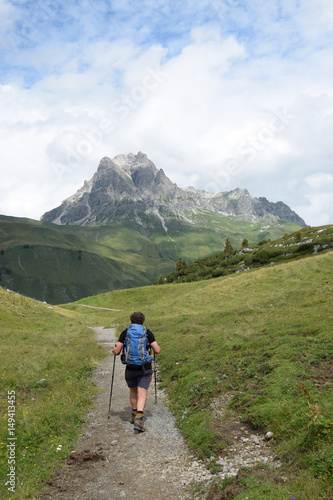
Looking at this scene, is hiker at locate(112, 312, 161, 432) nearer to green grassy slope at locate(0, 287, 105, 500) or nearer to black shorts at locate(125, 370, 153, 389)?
black shorts at locate(125, 370, 153, 389)

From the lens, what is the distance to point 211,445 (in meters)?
8.59

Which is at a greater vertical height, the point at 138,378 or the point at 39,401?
the point at 138,378

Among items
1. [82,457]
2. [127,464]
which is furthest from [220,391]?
[82,457]

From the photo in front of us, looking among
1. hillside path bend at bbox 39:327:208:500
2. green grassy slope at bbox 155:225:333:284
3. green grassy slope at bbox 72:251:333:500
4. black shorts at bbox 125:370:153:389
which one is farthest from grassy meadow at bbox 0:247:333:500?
green grassy slope at bbox 155:225:333:284

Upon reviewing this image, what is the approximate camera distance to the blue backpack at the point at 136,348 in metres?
11.6

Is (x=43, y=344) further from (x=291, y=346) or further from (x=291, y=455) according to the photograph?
(x=291, y=455)

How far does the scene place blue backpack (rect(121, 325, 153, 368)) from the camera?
1157cm

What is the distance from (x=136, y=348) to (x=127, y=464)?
12.9 ft

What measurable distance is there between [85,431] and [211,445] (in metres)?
4.69

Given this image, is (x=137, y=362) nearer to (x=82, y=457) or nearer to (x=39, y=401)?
(x=82, y=457)

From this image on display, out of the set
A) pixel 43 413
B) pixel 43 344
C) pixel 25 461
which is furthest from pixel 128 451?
pixel 43 344

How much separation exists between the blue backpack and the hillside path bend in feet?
7.49

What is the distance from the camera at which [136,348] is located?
11594 mm

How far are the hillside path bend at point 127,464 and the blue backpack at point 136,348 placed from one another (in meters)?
2.28
